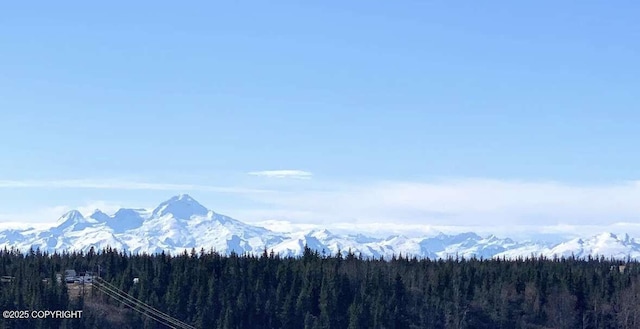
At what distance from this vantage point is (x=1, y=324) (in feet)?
617

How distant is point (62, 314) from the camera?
197750mm

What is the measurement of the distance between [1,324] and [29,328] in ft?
19.7

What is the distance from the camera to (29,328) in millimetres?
192500

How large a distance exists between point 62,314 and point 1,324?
12.9 meters

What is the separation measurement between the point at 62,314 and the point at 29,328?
23.8 feet
